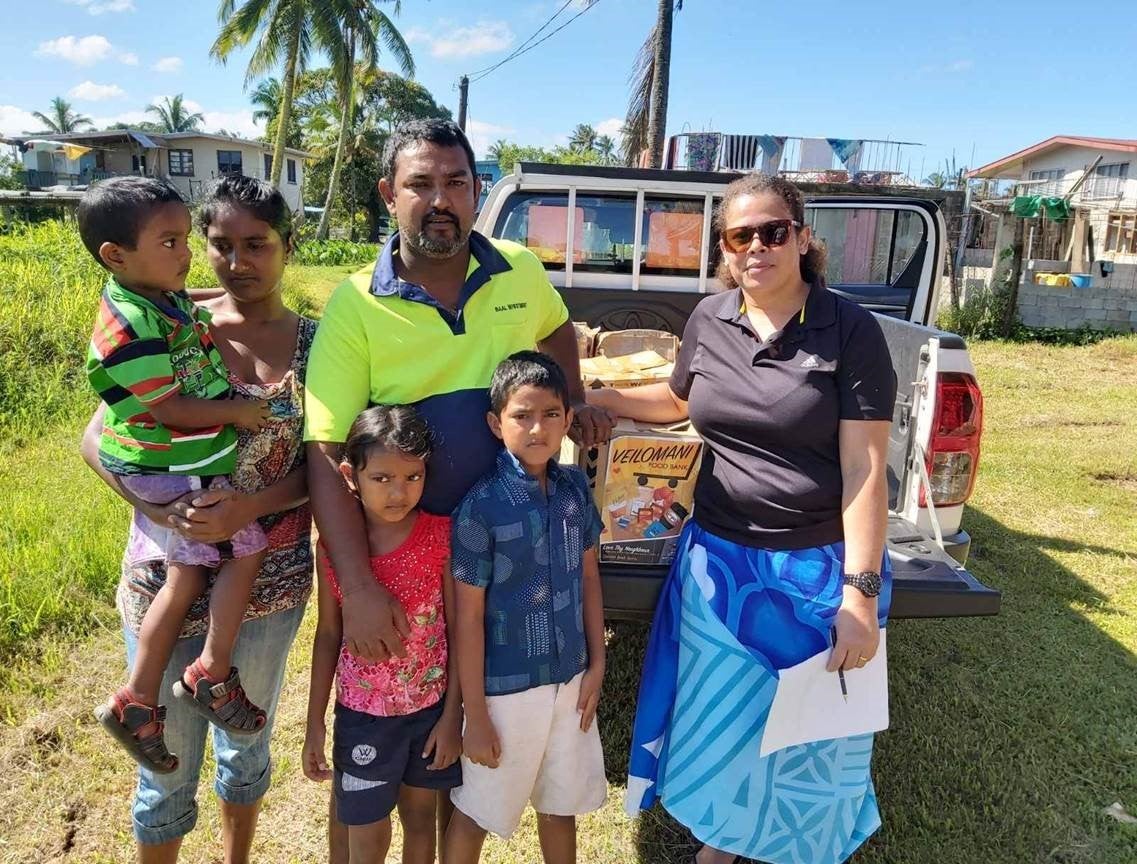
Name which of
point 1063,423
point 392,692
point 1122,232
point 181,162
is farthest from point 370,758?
point 181,162

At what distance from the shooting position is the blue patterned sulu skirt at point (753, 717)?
1.93 meters

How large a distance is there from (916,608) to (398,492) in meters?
1.58

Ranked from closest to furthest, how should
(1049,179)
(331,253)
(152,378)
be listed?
(152,378)
(1049,179)
(331,253)

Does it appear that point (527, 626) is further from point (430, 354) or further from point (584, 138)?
point (584, 138)

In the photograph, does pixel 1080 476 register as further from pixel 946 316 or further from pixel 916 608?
pixel 946 316

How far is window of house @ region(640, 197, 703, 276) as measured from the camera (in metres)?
4.33

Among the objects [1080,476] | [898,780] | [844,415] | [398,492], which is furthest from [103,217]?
[1080,476]

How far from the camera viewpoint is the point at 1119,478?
19.7ft

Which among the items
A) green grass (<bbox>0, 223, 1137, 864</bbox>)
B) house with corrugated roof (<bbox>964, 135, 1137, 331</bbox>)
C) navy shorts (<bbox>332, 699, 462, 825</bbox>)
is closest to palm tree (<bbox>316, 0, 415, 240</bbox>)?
house with corrugated roof (<bbox>964, 135, 1137, 331</bbox>)

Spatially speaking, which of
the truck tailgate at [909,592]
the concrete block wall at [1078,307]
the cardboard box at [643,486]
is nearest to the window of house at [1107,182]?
the concrete block wall at [1078,307]

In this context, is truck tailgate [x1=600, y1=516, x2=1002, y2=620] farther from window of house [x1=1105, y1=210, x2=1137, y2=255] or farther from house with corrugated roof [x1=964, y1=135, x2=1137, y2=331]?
window of house [x1=1105, y1=210, x2=1137, y2=255]

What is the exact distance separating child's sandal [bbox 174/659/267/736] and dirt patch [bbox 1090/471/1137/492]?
630cm

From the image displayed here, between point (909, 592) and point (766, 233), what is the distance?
1.16 m

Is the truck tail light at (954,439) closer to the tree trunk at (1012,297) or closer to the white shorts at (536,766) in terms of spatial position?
the white shorts at (536,766)
